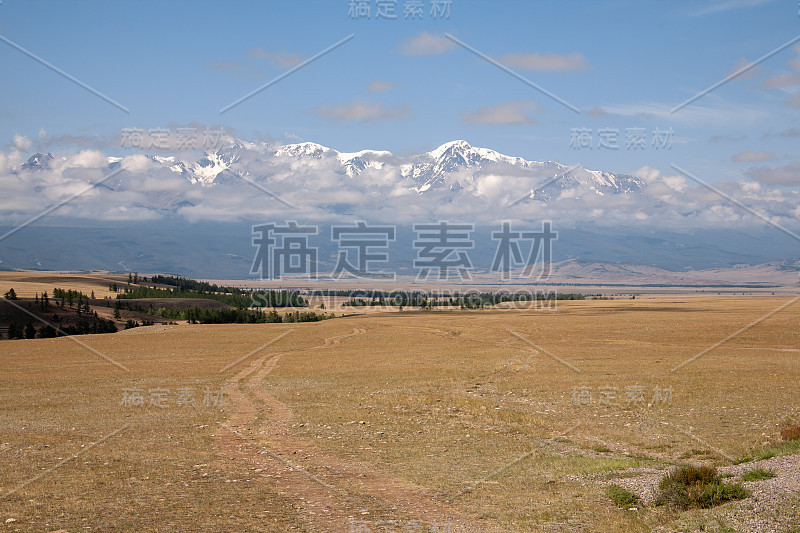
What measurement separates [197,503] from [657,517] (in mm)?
10545

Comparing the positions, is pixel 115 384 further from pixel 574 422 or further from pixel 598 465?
pixel 598 465

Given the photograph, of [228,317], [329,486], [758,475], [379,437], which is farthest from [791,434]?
[228,317]

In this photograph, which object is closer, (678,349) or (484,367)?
(484,367)

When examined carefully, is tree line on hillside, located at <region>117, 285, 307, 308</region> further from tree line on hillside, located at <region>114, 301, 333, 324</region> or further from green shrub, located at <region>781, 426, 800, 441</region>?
green shrub, located at <region>781, 426, 800, 441</region>

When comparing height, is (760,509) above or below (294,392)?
above

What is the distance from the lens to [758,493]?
1324 centimetres

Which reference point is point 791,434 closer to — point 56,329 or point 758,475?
point 758,475

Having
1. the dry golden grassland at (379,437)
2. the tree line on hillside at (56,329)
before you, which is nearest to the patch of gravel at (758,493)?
the dry golden grassland at (379,437)

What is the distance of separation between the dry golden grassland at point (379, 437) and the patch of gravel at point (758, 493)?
1.49 ft

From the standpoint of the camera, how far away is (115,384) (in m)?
41.4

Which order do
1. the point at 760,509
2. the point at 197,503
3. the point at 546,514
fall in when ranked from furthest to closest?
the point at 197,503
the point at 546,514
the point at 760,509

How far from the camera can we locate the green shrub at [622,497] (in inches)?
571

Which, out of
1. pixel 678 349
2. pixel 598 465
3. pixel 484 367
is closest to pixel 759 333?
pixel 678 349

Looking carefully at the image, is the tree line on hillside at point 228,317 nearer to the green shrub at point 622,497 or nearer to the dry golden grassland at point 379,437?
the dry golden grassland at point 379,437
